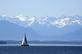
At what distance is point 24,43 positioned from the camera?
150 meters

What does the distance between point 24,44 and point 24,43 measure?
23.8 inches

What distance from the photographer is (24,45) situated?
490 feet

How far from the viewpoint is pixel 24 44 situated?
149625 millimetres

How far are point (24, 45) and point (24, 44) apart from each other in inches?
14.7

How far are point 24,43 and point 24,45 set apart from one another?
3.06ft
